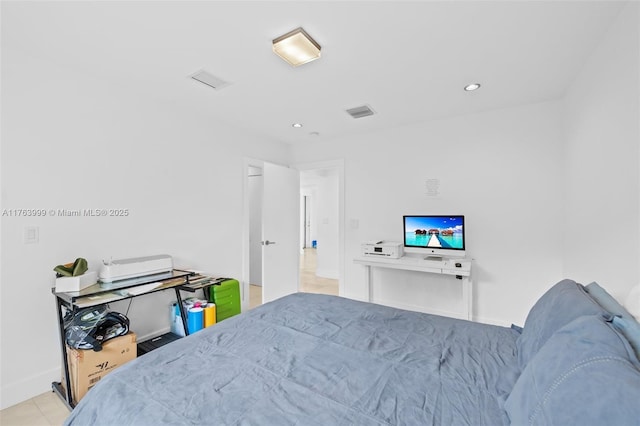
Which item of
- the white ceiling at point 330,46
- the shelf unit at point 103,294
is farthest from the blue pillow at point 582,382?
the shelf unit at point 103,294

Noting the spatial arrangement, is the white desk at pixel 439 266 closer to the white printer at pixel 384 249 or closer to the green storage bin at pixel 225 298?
the white printer at pixel 384 249

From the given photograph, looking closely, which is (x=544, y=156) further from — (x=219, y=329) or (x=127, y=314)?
(x=127, y=314)

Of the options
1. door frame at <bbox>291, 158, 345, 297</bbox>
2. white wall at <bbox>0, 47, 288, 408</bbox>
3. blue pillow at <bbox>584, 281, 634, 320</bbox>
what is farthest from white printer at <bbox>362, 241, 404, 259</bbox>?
blue pillow at <bbox>584, 281, 634, 320</bbox>

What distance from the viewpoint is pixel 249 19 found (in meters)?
1.65

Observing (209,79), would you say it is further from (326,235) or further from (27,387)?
(326,235)

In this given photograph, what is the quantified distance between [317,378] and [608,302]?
52.7 inches

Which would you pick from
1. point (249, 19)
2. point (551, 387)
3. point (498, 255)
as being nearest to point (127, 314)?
point (249, 19)

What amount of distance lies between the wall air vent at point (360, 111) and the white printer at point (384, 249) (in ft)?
5.18

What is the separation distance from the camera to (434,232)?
3264 millimetres

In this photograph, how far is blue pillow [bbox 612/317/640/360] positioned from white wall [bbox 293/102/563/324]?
2.30 metres

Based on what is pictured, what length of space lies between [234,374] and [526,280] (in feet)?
10.3

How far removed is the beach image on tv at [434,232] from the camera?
313 centimetres

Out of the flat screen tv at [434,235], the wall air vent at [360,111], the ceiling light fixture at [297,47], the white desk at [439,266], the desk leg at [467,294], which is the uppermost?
the wall air vent at [360,111]

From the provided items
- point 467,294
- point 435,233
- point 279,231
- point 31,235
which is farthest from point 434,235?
point 31,235
